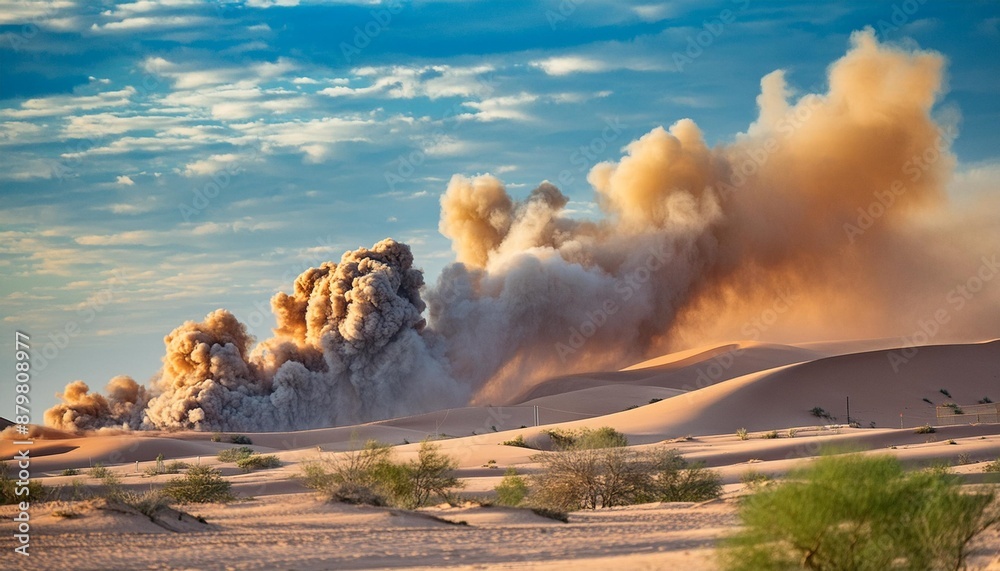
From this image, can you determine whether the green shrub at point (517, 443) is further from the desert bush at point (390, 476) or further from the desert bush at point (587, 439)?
the desert bush at point (390, 476)

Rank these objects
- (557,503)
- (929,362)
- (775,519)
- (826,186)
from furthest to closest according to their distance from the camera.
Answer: (826,186), (929,362), (557,503), (775,519)

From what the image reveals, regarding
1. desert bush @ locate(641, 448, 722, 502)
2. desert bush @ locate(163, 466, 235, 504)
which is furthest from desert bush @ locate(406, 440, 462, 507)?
desert bush @ locate(641, 448, 722, 502)

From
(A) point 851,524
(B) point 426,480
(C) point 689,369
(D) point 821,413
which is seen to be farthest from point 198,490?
(C) point 689,369

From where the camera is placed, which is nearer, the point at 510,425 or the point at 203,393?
the point at 510,425

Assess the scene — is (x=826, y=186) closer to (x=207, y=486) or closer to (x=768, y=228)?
(x=768, y=228)

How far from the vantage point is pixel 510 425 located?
146 ft

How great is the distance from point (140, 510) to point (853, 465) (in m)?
10.6

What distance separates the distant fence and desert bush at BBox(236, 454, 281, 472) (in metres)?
23.3

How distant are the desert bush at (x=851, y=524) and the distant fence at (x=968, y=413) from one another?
1162 inches

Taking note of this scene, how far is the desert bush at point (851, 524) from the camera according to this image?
8.85m

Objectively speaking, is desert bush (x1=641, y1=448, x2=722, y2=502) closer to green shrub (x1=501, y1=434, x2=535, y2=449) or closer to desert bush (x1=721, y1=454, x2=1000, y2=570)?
desert bush (x1=721, y1=454, x2=1000, y2=570)

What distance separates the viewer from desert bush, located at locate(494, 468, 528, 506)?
20.0 meters

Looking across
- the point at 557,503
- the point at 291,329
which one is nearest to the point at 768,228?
the point at 291,329

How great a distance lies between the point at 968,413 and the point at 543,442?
16634 mm
